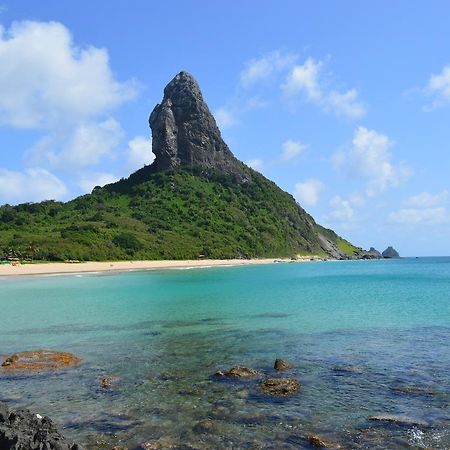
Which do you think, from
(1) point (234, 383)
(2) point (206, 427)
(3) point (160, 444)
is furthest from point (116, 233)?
(3) point (160, 444)

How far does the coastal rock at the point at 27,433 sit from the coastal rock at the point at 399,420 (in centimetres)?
857

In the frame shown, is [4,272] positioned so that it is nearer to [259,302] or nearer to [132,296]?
[132,296]

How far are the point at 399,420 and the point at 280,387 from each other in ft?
14.0

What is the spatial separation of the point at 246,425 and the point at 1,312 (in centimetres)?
3199

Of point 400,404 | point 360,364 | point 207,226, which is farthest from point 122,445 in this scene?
point 207,226

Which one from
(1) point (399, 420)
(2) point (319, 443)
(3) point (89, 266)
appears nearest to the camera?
(2) point (319, 443)

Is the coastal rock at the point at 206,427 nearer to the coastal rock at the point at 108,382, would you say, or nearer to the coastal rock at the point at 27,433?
the coastal rock at the point at 27,433

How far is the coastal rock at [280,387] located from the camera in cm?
1581

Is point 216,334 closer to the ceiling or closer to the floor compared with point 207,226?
closer to the floor

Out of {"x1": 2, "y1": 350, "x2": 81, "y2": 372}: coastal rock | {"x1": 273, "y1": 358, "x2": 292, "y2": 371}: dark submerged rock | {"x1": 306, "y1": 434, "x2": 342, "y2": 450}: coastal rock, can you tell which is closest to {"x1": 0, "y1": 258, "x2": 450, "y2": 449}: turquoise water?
{"x1": 306, "y1": 434, "x2": 342, "y2": 450}: coastal rock

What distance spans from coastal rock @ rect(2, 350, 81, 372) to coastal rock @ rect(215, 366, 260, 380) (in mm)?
7041

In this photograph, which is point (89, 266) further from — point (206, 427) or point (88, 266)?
point (206, 427)

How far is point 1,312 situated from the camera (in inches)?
1508

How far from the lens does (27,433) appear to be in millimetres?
9984
